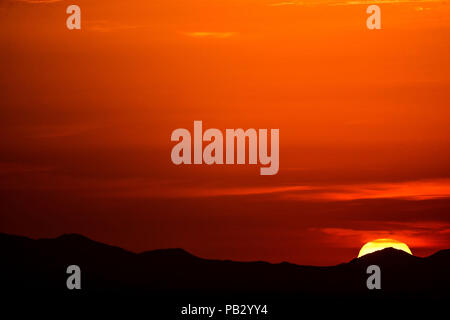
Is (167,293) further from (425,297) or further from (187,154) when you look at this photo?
(425,297)

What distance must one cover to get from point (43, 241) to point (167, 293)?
7599mm

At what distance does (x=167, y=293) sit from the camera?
17.3m

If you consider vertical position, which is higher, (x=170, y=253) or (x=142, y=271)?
(x=170, y=253)

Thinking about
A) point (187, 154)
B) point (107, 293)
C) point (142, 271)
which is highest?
point (187, 154)
